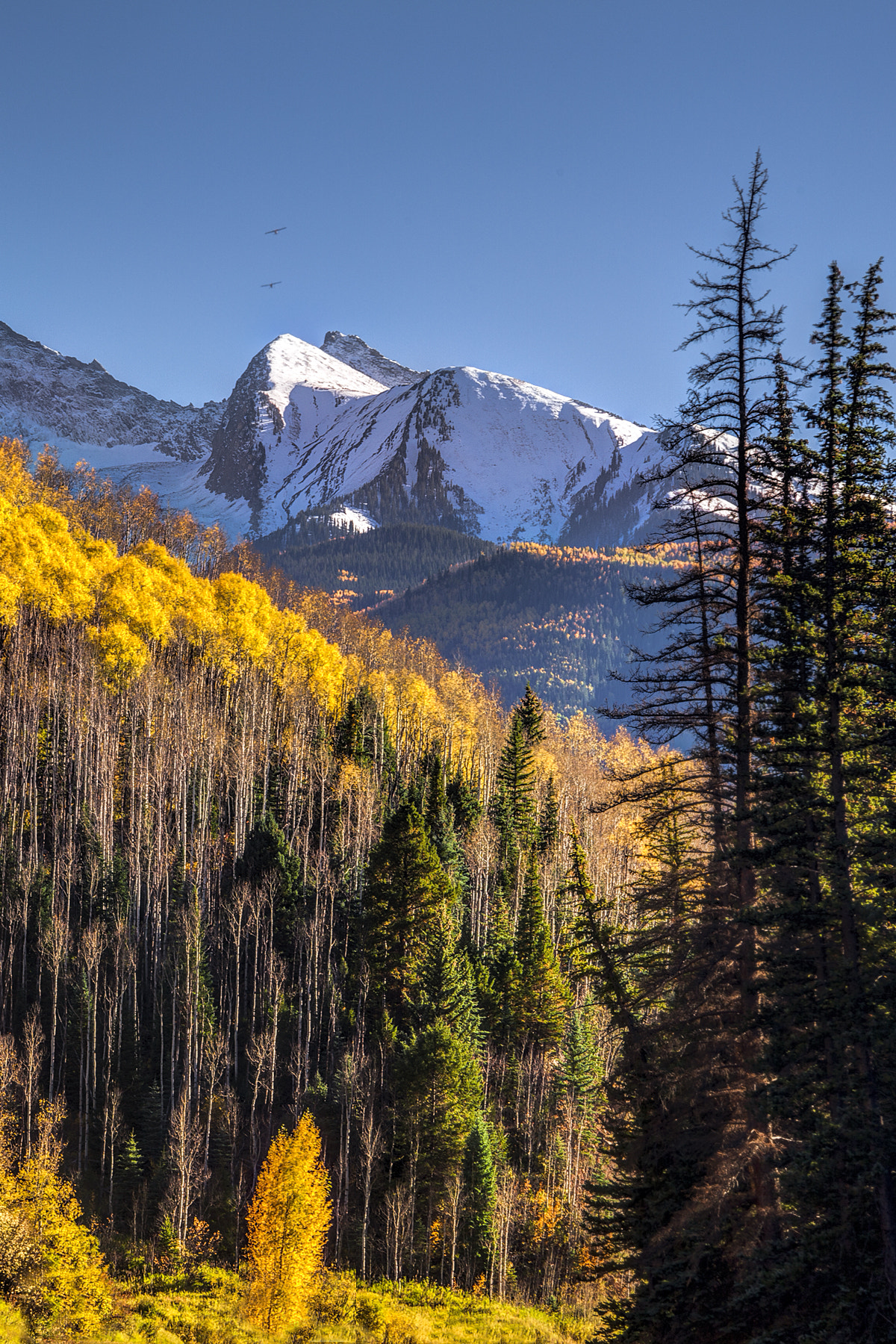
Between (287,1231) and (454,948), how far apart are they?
1346 centimetres

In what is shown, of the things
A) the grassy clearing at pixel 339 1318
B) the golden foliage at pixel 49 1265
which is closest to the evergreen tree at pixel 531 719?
the grassy clearing at pixel 339 1318

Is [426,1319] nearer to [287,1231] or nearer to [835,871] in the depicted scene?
[287,1231]

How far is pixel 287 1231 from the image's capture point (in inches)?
1261

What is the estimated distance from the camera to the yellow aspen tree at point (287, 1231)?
30.7 meters

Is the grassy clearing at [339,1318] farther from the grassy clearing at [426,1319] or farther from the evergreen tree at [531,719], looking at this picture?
the evergreen tree at [531,719]

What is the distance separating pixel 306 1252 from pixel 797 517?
31.3 m

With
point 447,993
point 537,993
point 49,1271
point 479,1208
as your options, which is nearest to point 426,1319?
point 479,1208

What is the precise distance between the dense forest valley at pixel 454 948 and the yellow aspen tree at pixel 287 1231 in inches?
6.2

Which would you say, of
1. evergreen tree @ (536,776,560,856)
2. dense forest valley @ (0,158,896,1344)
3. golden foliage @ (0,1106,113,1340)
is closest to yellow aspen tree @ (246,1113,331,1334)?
dense forest valley @ (0,158,896,1344)

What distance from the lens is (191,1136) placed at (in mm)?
37312

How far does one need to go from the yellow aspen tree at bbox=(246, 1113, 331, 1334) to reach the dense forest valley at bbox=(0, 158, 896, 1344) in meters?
0.16

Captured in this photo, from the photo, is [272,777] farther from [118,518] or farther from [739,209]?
[739,209]

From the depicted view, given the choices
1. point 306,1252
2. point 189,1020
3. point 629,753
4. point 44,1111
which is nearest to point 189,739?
point 189,1020

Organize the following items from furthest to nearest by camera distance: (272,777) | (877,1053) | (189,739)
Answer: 1. (272,777)
2. (189,739)
3. (877,1053)
